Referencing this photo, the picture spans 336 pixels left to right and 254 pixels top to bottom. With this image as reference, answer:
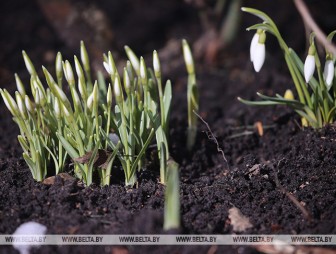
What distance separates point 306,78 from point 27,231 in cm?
122

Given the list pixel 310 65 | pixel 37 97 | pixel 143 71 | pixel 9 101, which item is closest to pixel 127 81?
pixel 143 71

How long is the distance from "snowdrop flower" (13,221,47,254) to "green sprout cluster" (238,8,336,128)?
1.03 metres

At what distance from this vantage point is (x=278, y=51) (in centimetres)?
396

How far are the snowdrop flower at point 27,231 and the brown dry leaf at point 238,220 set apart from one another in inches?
26.0

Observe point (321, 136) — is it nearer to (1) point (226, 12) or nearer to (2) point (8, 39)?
(1) point (226, 12)

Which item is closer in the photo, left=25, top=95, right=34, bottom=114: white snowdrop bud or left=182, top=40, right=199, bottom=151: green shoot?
left=25, top=95, right=34, bottom=114: white snowdrop bud

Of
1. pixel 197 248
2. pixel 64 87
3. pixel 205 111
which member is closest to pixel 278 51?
pixel 205 111

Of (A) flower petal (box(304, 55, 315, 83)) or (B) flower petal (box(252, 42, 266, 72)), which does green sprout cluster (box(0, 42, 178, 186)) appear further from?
(A) flower petal (box(304, 55, 315, 83))

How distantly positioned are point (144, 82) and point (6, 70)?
1.75 m

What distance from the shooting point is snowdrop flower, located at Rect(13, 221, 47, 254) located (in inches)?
69.3

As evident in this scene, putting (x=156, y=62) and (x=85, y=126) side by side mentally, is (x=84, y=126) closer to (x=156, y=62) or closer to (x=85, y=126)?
(x=85, y=126)

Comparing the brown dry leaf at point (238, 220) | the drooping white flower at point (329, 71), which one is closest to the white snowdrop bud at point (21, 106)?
the brown dry leaf at point (238, 220)

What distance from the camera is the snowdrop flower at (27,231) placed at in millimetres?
→ 1761

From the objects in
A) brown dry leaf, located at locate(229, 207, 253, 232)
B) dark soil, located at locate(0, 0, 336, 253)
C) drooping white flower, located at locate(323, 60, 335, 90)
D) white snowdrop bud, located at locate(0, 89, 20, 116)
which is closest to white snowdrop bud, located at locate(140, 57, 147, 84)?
dark soil, located at locate(0, 0, 336, 253)
